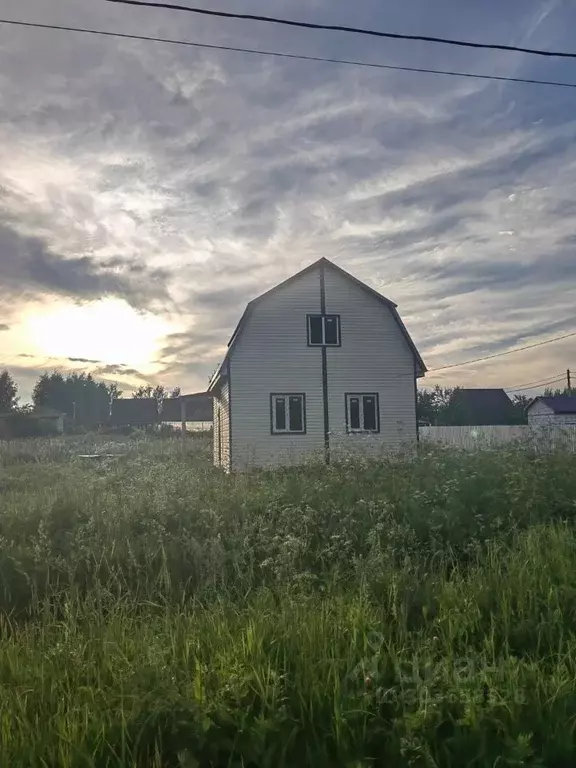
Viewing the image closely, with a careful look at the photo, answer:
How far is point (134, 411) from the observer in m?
64.4

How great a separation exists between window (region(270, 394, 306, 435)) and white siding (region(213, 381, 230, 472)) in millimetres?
1526

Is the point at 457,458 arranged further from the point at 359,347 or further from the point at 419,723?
the point at 359,347

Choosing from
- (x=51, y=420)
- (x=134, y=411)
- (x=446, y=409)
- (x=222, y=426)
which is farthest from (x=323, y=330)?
(x=134, y=411)

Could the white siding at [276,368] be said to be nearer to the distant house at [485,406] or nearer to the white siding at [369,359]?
the white siding at [369,359]

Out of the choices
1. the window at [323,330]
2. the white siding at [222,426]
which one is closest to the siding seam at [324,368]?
the window at [323,330]

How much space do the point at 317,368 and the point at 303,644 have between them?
55.7ft

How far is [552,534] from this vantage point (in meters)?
4.98

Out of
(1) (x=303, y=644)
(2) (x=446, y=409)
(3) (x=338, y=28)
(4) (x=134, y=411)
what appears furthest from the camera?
(4) (x=134, y=411)

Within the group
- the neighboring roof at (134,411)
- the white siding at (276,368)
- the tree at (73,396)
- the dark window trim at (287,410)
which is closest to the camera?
the white siding at (276,368)

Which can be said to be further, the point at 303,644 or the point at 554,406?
the point at 554,406

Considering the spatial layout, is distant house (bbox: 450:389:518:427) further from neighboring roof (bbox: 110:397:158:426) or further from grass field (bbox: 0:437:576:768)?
grass field (bbox: 0:437:576:768)

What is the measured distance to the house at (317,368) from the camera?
19.1m

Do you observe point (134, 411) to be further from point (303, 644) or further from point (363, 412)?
point (303, 644)

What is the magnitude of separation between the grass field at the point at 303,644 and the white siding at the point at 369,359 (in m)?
13.6
